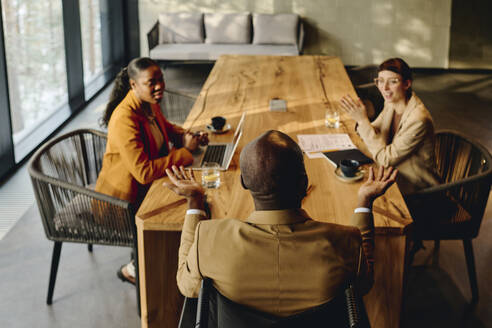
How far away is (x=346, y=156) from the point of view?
282 cm

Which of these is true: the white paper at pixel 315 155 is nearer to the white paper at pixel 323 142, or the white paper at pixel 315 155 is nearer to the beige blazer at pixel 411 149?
the white paper at pixel 323 142

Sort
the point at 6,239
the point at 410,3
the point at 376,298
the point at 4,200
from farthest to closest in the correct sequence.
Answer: the point at 410,3, the point at 4,200, the point at 6,239, the point at 376,298

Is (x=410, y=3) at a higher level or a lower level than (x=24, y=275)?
higher

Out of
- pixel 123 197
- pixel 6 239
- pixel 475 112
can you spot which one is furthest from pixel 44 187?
pixel 475 112

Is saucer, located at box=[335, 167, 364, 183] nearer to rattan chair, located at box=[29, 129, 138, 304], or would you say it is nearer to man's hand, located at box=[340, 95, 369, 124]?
man's hand, located at box=[340, 95, 369, 124]

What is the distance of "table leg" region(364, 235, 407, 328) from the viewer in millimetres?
2230

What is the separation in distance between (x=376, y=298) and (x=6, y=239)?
2.42m

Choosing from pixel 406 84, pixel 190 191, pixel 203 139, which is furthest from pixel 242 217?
pixel 406 84

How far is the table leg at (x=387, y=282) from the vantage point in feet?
7.32

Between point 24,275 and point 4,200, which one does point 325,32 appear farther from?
point 24,275

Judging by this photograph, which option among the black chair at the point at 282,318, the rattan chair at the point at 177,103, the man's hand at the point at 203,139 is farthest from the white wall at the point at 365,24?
the black chair at the point at 282,318

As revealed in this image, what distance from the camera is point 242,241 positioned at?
1.52 metres

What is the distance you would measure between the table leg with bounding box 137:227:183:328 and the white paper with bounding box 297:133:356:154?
3.19 ft

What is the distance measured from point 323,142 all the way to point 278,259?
5.32 feet
